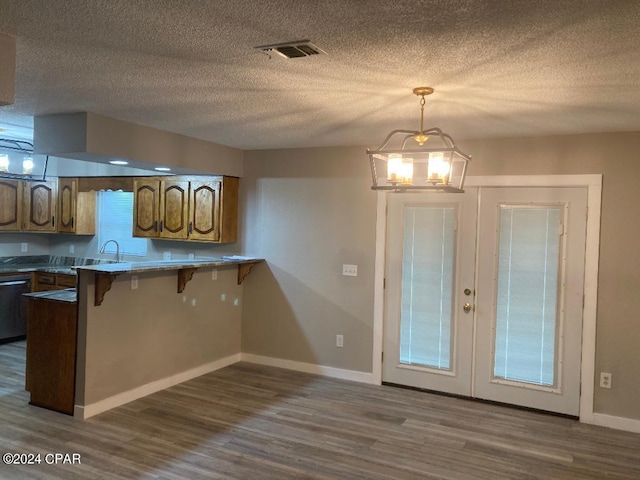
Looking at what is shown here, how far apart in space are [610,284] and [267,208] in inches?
131

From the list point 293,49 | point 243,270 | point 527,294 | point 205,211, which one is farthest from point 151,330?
point 527,294

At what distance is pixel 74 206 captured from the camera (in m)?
6.54

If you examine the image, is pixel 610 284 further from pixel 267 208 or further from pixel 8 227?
pixel 8 227

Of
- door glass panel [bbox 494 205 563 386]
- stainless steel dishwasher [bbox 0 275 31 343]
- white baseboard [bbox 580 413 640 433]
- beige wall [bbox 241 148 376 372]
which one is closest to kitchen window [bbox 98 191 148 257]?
Result: stainless steel dishwasher [bbox 0 275 31 343]

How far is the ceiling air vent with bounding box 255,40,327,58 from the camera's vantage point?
223 cm

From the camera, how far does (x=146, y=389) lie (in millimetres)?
4477

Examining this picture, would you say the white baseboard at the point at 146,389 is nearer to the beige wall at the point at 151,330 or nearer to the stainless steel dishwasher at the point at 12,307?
A: the beige wall at the point at 151,330

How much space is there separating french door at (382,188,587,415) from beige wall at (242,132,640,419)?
0.69ft

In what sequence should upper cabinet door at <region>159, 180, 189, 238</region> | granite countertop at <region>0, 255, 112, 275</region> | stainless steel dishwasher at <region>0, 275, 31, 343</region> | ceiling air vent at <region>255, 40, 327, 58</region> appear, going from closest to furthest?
ceiling air vent at <region>255, 40, 327, 58</region> → upper cabinet door at <region>159, 180, 189, 238</region> → stainless steel dishwasher at <region>0, 275, 31, 343</region> → granite countertop at <region>0, 255, 112, 275</region>

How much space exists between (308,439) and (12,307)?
4323 millimetres

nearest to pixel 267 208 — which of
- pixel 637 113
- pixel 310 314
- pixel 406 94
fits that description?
pixel 310 314

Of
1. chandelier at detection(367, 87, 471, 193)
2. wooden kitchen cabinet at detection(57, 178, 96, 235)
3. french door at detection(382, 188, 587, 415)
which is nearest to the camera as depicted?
chandelier at detection(367, 87, 471, 193)

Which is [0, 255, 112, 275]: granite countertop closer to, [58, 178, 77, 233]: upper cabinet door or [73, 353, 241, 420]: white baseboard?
[58, 178, 77, 233]: upper cabinet door

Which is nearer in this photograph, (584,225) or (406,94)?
(406,94)
